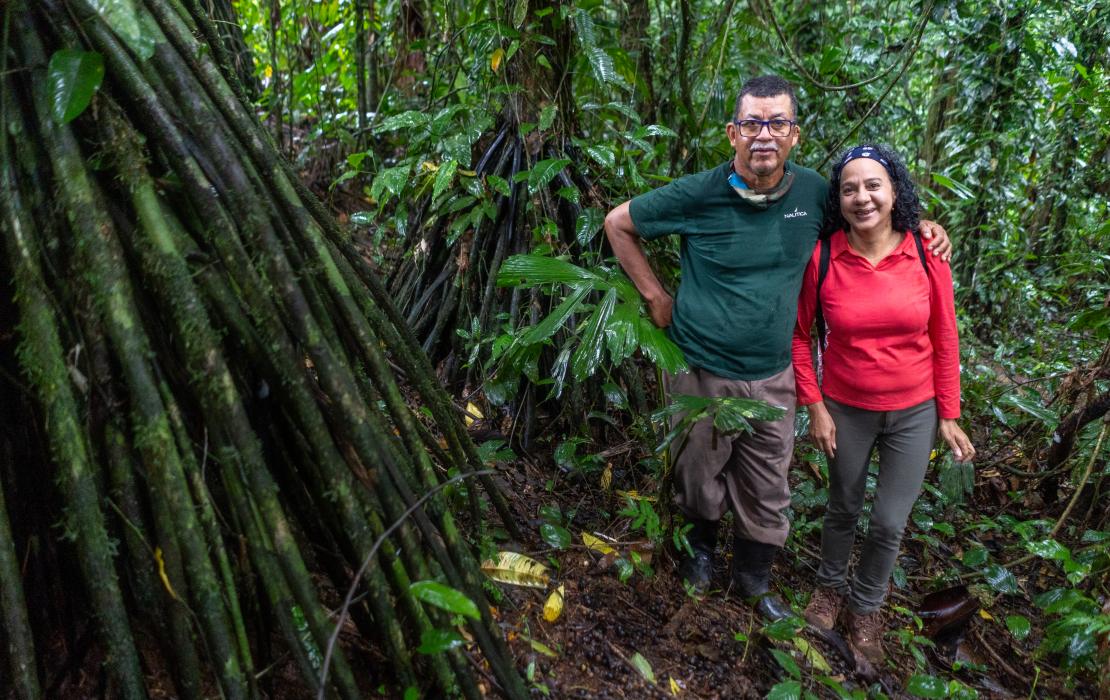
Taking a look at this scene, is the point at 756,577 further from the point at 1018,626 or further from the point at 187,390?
the point at 187,390

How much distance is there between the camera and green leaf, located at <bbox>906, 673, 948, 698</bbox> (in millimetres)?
2584

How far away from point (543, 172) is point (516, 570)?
1746 mm

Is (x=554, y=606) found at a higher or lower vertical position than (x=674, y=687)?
higher

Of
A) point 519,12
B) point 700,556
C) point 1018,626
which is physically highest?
point 519,12

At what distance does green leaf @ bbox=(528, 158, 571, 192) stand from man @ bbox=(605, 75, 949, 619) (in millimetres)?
564

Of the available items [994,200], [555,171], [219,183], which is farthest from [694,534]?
[994,200]

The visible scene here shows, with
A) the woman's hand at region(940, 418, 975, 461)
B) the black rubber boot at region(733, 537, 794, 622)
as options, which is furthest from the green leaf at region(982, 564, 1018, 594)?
the black rubber boot at region(733, 537, 794, 622)

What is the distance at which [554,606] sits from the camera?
8.00 ft

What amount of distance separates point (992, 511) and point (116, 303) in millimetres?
4502

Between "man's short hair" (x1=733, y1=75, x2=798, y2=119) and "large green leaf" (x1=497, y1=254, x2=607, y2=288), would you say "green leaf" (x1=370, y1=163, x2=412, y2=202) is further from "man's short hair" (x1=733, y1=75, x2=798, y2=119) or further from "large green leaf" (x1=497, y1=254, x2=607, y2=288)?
"man's short hair" (x1=733, y1=75, x2=798, y2=119)

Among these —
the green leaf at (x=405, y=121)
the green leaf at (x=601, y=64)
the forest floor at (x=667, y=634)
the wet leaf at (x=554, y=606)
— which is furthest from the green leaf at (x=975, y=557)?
A: the green leaf at (x=405, y=121)

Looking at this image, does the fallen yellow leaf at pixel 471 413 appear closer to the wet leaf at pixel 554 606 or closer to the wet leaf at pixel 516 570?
the wet leaf at pixel 516 570

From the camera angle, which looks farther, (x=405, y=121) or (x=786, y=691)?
(x=405, y=121)

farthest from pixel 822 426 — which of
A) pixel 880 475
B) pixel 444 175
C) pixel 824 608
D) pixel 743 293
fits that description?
pixel 444 175
